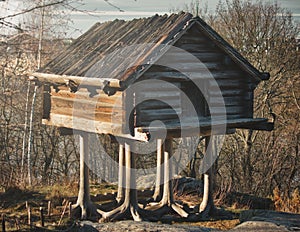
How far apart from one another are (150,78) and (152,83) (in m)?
0.09

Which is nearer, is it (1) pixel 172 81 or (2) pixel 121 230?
(2) pixel 121 230

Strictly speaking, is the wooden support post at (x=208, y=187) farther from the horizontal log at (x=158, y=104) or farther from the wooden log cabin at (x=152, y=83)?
the horizontal log at (x=158, y=104)

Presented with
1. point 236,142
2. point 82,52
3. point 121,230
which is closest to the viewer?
point 121,230

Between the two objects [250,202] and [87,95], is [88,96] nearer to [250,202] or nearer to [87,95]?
[87,95]

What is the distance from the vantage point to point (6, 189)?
38.1 feet

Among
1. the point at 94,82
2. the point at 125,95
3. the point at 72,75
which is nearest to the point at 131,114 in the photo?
the point at 125,95

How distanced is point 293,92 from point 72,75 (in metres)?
11.8

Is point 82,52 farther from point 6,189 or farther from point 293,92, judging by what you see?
point 293,92

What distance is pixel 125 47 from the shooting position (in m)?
8.50

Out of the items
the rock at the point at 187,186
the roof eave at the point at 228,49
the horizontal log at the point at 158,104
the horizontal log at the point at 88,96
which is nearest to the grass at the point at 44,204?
the rock at the point at 187,186

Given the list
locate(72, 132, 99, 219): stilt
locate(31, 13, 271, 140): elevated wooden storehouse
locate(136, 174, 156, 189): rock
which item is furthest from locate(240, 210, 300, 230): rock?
locate(136, 174, 156, 189): rock

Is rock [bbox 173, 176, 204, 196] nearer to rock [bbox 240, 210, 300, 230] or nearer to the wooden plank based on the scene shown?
rock [bbox 240, 210, 300, 230]

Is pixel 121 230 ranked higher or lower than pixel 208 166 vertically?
lower

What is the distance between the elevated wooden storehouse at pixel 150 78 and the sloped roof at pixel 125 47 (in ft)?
0.05
